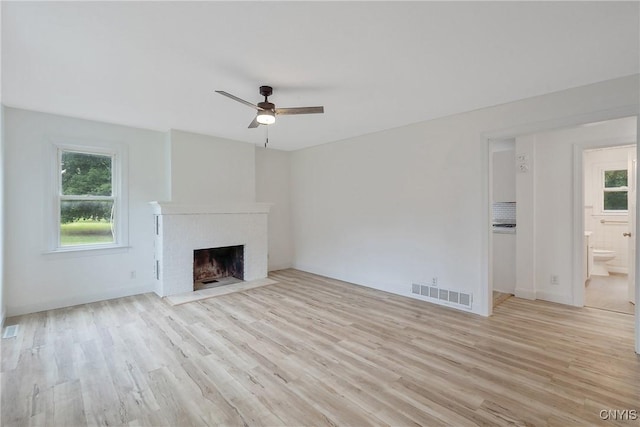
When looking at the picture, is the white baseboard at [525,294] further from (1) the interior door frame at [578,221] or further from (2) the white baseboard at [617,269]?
(2) the white baseboard at [617,269]

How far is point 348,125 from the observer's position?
173 inches

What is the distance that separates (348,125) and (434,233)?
6.60 ft

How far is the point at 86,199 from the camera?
4.14 m

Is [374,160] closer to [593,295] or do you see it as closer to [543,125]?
[543,125]

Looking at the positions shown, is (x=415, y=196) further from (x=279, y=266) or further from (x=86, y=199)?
(x=86, y=199)

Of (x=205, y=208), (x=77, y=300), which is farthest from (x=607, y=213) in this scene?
(x=77, y=300)

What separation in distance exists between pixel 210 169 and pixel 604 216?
25.1 feet

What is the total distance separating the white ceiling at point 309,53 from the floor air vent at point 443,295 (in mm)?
2376

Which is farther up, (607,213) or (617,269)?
(607,213)

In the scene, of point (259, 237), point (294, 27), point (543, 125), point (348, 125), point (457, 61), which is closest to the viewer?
point (294, 27)

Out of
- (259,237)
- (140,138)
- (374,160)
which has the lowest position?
(259,237)

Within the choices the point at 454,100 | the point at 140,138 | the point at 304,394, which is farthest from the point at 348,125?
the point at 304,394

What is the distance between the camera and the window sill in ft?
12.6

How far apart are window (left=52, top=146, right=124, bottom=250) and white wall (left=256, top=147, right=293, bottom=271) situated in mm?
2471
